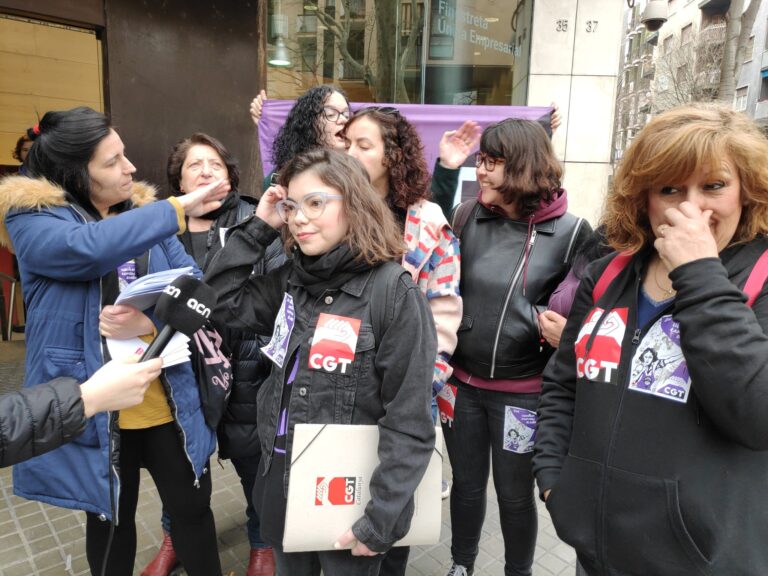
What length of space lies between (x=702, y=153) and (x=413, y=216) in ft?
3.78

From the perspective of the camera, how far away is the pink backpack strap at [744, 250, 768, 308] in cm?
120

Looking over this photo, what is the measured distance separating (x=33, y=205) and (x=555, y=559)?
306 centimetres

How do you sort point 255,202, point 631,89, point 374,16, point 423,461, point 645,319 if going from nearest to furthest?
point 645,319 → point 423,461 → point 255,202 → point 374,16 → point 631,89

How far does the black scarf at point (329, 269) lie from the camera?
1659 mm

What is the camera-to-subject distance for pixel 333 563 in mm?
1669

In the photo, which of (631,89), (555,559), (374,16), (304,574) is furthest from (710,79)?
(631,89)

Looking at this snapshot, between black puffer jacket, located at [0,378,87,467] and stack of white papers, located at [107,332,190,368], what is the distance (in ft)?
1.07

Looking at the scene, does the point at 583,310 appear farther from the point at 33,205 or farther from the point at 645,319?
the point at 33,205

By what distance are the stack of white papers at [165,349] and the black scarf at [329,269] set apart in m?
0.49

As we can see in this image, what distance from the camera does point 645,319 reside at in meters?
1.38

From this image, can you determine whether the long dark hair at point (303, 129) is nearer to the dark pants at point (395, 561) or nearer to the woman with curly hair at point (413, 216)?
the woman with curly hair at point (413, 216)

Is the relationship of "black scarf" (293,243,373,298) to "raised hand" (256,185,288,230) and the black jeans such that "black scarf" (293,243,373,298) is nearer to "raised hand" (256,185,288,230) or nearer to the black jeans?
"raised hand" (256,185,288,230)

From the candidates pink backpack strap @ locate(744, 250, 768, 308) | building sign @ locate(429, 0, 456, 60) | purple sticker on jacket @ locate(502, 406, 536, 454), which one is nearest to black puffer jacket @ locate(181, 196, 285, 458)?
purple sticker on jacket @ locate(502, 406, 536, 454)

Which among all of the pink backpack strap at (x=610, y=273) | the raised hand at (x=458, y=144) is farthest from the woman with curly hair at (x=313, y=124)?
the pink backpack strap at (x=610, y=273)
